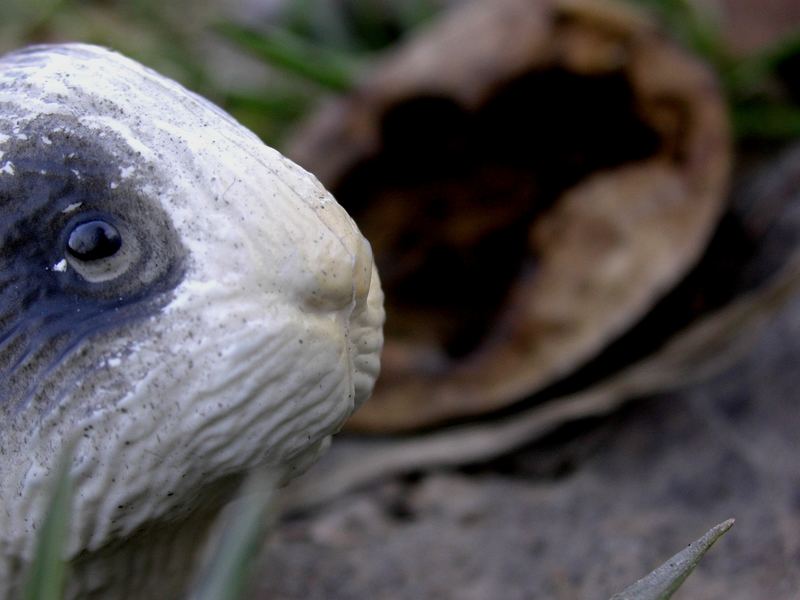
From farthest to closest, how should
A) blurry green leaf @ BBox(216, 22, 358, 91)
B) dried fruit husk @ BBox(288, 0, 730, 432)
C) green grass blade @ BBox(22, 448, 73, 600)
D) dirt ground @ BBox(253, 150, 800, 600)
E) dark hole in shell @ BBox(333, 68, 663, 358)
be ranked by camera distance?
blurry green leaf @ BBox(216, 22, 358, 91) → dark hole in shell @ BBox(333, 68, 663, 358) → dried fruit husk @ BBox(288, 0, 730, 432) → dirt ground @ BBox(253, 150, 800, 600) → green grass blade @ BBox(22, 448, 73, 600)

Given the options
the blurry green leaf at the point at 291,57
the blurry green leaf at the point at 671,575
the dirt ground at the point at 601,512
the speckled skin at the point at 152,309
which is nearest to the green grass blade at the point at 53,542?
the speckled skin at the point at 152,309

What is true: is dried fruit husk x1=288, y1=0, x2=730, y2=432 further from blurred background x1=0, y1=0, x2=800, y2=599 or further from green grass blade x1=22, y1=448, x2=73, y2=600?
green grass blade x1=22, y1=448, x2=73, y2=600

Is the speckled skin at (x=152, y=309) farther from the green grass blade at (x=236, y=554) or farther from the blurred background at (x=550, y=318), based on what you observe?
the blurred background at (x=550, y=318)

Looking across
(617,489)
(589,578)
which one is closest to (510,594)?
(589,578)

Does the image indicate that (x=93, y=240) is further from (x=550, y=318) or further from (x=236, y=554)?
(x=550, y=318)

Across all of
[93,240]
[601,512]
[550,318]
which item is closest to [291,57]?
[550,318]

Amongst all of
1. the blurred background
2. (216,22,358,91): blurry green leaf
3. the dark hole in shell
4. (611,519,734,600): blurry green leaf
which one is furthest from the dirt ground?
(216,22,358,91): blurry green leaf
